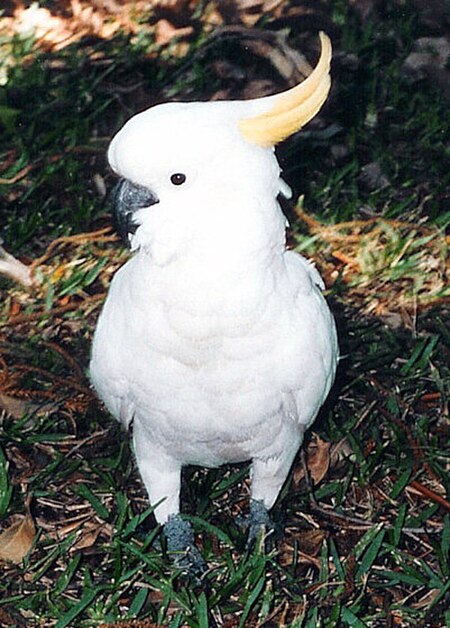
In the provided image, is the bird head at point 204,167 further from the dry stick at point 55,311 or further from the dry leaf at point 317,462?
the dry stick at point 55,311

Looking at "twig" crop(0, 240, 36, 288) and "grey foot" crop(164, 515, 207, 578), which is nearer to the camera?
"grey foot" crop(164, 515, 207, 578)

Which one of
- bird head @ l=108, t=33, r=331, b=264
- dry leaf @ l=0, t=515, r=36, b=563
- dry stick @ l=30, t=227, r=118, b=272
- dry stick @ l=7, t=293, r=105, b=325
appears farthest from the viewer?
dry stick @ l=30, t=227, r=118, b=272

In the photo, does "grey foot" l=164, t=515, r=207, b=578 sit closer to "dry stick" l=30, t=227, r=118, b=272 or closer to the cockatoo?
the cockatoo

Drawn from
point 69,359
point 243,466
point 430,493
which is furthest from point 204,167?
point 69,359

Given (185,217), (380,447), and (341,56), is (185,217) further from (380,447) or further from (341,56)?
(341,56)

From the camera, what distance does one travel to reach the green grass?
105 inches

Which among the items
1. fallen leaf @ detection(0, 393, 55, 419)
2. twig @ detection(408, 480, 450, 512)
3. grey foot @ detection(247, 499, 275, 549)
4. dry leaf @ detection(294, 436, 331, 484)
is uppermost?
fallen leaf @ detection(0, 393, 55, 419)

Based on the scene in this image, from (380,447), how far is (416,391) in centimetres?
28

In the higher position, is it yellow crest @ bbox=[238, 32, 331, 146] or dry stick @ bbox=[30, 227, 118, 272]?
yellow crest @ bbox=[238, 32, 331, 146]

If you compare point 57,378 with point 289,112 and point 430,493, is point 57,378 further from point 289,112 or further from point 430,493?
point 289,112

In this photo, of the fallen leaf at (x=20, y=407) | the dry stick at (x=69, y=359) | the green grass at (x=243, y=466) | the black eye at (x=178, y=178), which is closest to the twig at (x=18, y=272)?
the green grass at (x=243, y=466)

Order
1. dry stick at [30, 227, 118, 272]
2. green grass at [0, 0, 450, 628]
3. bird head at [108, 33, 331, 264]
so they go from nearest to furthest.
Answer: bird head at [108, 33, 331, 264] < green grass at [0, 0, 450, 628] < dry stick at [30, 227, 118, 272]

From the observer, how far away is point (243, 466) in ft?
9.85

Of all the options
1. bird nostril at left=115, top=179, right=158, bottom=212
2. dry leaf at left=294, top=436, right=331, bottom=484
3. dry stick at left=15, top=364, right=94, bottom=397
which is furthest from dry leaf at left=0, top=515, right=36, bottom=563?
bird nostril at left=115, top=179, right=158, bottom=212
